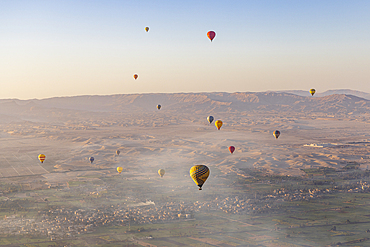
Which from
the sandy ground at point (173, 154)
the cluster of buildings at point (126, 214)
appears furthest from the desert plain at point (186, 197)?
the sandy ground at point (173, 154)

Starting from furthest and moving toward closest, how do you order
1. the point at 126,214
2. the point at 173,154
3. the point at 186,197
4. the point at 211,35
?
the point at 173,154, the point at 211,35, the point at 186,197, the point at 126,214

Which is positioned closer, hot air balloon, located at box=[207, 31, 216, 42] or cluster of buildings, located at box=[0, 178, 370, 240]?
cluster of buildings, located at box=[0, 178, 370, 240]

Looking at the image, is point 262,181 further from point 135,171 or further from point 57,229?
point 57,229

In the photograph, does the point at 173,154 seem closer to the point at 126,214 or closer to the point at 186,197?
the point at 186,197

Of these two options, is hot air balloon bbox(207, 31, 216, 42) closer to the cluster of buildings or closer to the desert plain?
the desert plain

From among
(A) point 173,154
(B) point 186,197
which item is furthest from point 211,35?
(A) point 173,154

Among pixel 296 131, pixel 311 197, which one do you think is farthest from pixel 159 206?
pixel 296 131

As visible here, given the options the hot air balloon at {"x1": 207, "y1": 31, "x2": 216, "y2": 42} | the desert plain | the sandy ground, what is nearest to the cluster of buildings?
the desert plain

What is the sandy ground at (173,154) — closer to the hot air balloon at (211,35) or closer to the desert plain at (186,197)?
the desert plain at (186,197)

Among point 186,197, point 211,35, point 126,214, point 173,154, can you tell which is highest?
point 211,35

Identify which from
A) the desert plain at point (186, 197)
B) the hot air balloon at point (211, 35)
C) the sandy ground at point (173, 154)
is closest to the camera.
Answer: the desert plain at point (186, 197)

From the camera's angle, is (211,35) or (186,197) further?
(211,35)
